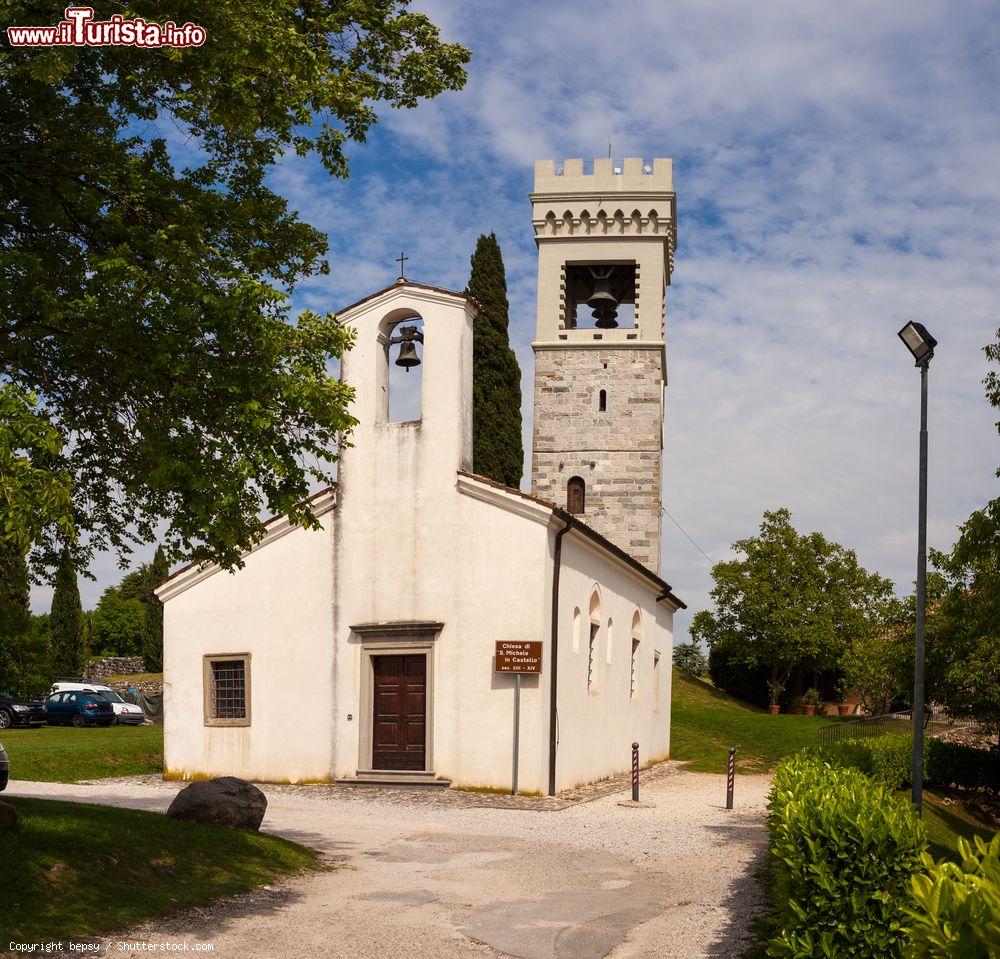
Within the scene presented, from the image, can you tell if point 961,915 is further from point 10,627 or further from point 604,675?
point 604,675

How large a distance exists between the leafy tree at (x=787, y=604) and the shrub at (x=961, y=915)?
49.8 metres

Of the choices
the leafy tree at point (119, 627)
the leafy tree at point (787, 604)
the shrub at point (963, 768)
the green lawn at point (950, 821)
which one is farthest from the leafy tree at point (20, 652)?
the leafy tree at point (119, 627)

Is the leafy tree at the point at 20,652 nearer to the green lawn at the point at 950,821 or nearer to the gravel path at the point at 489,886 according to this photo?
the gravel path at the point at 489,886

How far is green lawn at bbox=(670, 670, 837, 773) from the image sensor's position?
29322 mm

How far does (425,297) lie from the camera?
2153cm

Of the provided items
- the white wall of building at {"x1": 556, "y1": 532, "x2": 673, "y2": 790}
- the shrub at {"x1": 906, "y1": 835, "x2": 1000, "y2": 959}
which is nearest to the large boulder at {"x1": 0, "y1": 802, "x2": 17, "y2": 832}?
the shrub at {"x1": 906, "y1": 835, "x2": 1000, "y2": 959}

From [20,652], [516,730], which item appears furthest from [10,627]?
[516,730]

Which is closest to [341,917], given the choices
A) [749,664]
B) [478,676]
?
[478,676]

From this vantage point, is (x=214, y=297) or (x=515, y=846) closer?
(x=214, y=297)

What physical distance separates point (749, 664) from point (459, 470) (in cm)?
3662

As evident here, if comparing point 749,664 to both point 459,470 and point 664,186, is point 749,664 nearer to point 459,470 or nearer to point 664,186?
point 664,186

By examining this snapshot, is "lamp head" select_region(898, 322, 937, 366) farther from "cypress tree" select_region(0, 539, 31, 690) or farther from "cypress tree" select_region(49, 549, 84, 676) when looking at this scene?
"cypress tree" select_region(49, 549, 84, 676)

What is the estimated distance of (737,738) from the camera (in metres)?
34.5

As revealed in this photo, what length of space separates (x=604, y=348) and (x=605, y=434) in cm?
317
